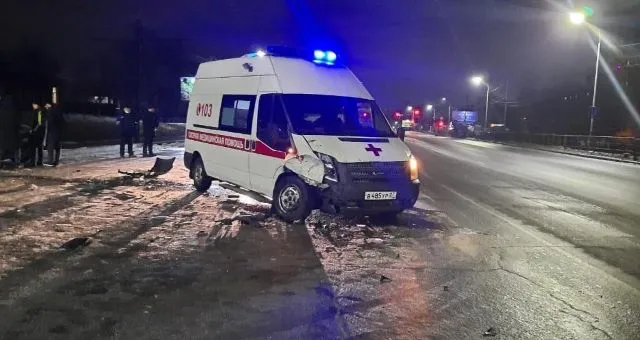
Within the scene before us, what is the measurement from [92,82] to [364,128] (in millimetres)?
61930

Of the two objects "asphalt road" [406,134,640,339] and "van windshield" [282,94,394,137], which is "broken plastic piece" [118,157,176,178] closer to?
"van windshield" [282,94,394,137]

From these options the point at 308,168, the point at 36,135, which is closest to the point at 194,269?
the point at 308,168

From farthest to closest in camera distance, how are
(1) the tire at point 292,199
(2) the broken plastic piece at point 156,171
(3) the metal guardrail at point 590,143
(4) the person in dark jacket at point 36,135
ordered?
(3) the metal guardrail at point 590,143 < (4) the person in dark jacket at point 36,135 < (2) the broken plastic piece at point 156,171 < (1) the tire at point 292,199

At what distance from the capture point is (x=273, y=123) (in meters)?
9.27

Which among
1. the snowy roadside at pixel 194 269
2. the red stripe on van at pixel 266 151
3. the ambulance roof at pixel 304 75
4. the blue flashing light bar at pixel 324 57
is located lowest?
the snowy roadside at pixel 194 269

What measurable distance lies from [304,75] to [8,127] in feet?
29.5

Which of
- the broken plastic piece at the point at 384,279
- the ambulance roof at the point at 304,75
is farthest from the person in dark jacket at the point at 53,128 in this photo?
the broken plastic piece at the point at 384,279

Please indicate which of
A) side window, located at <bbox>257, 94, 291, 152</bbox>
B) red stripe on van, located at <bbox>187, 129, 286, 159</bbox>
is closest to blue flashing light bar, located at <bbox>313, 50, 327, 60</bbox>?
side window, located at <bbox>257, 94, 291, 152</bbox>

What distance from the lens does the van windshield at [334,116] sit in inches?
360

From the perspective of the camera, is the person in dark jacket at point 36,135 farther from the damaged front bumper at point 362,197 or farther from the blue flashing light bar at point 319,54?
the damaged front bumper at point 362,197

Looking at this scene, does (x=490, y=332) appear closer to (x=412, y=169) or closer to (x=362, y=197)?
(x=362, y=197)

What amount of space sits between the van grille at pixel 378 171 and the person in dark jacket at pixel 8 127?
10291 millimetres

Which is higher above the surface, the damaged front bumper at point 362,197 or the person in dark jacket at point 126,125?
the person in dark jacket at point 126,125

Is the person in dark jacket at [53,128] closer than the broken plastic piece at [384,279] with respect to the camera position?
No
